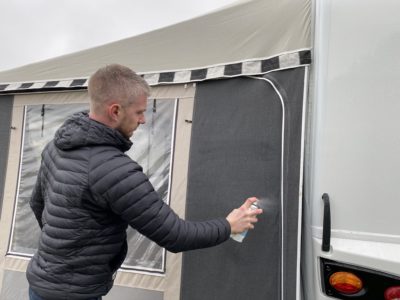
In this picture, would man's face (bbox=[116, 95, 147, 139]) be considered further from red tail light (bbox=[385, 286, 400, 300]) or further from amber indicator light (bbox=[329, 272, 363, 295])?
red tail light (bbox=[385, 286, 400, 300])

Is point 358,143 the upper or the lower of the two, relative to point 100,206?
upper

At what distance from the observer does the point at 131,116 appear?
57.4 inches

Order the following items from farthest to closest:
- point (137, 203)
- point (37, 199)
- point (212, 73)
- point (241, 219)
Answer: point (212, 73) → point (37, 199) → point (241, 219) → point (137, 203)

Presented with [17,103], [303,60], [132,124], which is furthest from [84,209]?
[17,103]

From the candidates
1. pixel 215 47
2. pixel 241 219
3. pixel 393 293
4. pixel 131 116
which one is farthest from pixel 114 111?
pixel 393 293

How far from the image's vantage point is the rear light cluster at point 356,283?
1350 millimetres

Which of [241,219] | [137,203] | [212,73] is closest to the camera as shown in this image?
[137,203]

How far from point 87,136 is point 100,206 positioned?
269 mm

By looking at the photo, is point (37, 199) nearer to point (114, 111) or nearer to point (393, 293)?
point (114, 111)

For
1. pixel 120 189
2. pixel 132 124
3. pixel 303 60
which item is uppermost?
pixel 303 60

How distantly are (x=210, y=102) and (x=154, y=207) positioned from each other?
0.98m

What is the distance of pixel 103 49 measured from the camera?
100.0 inches

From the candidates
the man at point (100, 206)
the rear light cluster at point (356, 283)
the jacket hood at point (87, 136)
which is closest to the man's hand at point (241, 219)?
the man at point (100, 206)

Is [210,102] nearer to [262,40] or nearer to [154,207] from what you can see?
[262,40]
